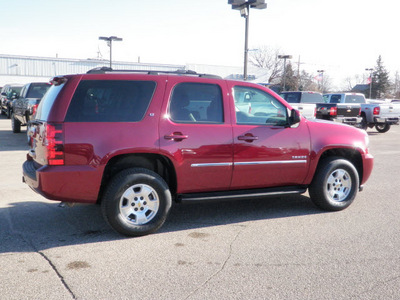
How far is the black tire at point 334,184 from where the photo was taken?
5.62m

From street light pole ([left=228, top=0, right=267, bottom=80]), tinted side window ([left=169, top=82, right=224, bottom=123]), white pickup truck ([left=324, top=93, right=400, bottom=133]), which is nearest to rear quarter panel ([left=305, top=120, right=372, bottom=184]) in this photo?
tinted side window ([left=169, top=82, right=224, bottom=123])

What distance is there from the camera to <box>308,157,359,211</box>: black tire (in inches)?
221

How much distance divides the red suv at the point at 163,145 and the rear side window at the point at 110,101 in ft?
0.04

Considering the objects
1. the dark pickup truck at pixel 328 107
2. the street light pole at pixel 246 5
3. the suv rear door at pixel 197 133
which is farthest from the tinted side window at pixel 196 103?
the dark pickup truck at pixel 328 107

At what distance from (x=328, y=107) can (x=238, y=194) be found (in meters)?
13.0

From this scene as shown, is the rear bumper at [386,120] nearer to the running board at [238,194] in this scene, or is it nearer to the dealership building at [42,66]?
the running board at [238,194]

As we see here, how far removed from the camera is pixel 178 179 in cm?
484


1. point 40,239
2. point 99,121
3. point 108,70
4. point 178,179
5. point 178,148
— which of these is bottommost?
point 40,239

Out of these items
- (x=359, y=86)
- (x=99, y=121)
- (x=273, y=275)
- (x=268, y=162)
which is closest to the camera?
(x=273, y=275)

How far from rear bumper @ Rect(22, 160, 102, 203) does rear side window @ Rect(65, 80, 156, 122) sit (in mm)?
547

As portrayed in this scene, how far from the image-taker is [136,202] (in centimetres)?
470

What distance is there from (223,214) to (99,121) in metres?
2.17

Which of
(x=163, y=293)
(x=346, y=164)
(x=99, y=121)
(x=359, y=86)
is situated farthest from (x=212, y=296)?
(x=359, y=86)

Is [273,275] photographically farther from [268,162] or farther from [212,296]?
[268,162]
